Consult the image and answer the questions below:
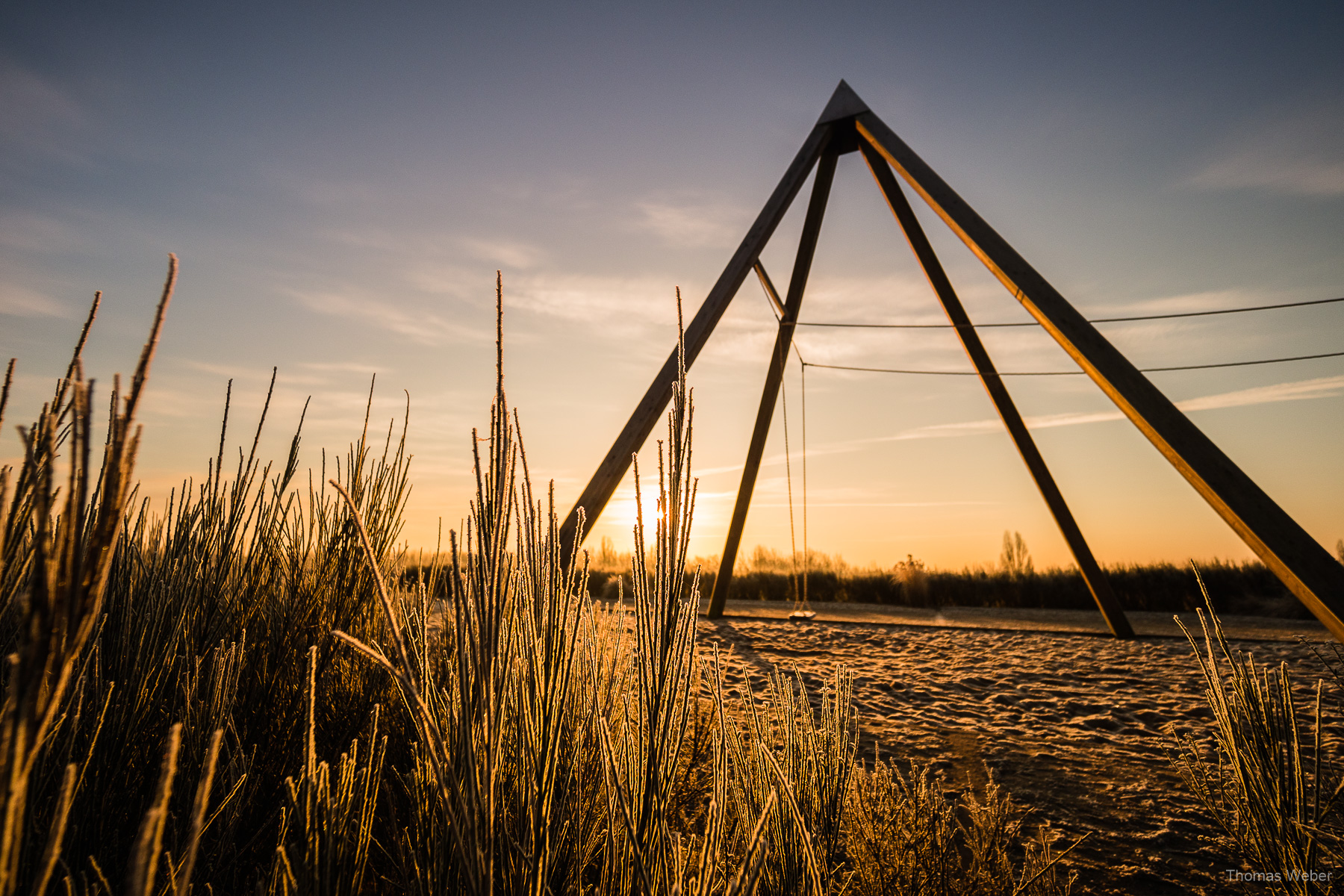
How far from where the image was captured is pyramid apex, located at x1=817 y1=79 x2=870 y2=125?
4.61 meters

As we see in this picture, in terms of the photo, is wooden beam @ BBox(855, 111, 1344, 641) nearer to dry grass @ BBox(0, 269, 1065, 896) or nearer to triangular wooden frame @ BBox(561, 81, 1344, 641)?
triangular wooden frame @ BBox(561, 81, 1344, 641)

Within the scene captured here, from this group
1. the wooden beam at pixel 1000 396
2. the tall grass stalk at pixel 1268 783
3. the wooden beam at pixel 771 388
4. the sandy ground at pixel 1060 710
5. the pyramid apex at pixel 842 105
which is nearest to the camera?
the tall grass stalk at pixel 1268 783

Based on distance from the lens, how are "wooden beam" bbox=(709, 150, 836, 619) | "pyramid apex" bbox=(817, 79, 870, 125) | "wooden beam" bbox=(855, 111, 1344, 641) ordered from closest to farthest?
"wooden beam" bbox=(855, 111, 1344, 641), "pyramid apex" bbox=(817, 79, 870, 125), "wooden beam" bbox=(709, 150, 836, 619)

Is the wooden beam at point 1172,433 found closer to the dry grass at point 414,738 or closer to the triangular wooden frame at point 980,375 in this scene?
the triangular wooden frame at point 980,375

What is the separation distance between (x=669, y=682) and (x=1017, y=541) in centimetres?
1297

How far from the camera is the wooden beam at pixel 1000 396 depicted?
498 cm

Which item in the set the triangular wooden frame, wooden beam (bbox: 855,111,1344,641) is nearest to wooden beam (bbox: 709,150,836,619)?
the triangular wooden frame

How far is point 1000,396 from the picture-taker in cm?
516

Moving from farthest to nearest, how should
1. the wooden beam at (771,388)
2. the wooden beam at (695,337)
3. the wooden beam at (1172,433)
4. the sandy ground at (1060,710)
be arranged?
the wooden beam at (771,388) < the wooden beam at (695,337) < the wooden beam at (1172,433) < the sandy ground at (1060,710)

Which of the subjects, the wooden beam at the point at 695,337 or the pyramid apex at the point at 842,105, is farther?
the pyramid apex at the point at 842,105

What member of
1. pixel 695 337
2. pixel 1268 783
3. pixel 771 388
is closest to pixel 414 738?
pixel 1268 783

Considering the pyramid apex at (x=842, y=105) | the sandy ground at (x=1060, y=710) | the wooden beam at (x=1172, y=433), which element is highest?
the pyramid apex at (x=842, y=105)

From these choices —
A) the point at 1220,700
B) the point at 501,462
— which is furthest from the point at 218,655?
the point at 1220,700

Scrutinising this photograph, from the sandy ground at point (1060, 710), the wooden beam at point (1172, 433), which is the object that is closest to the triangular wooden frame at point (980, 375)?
the wooden beam at point (1172, 433)
